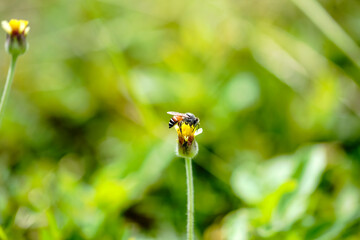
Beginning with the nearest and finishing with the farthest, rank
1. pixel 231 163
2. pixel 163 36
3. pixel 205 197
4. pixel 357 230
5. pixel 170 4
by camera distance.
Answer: pixel 357 230 < pixel 205 197 < pixel 231 163 < pixel 163 36 < pixel 170 4

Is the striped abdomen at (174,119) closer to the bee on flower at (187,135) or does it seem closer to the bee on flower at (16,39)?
the bee on flower at (187,135)

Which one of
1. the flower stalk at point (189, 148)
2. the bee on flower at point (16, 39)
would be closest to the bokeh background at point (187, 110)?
the flower stalk at point (189, 148)

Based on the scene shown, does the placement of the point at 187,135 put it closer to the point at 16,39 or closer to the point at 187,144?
the point at 187,144

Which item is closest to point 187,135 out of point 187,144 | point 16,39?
point 187,144

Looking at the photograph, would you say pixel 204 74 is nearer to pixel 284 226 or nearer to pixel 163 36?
pixel 163 36

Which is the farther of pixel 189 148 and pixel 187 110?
pixel 187 110

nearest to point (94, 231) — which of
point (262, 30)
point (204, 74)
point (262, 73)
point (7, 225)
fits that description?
point (7, 225)
